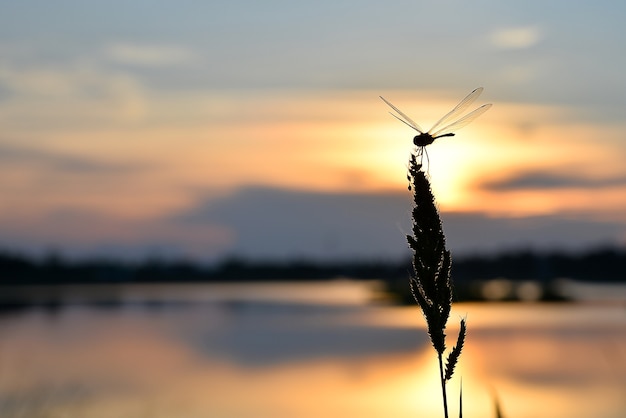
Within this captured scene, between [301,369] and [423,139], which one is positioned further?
[301,369]

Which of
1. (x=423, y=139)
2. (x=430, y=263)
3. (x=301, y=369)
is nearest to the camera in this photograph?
(x=430, y=263)

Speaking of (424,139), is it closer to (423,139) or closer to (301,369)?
(423,139)

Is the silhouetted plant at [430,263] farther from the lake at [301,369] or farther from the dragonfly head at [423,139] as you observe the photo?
the lake at [301,369]

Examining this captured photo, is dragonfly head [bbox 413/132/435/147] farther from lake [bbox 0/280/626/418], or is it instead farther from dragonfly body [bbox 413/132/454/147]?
lake [bbox 0/280/626/418]

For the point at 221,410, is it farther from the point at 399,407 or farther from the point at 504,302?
the point at 504,302

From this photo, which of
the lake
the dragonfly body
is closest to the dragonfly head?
the dragonfly body

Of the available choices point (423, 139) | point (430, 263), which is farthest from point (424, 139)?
point (430, 263)
